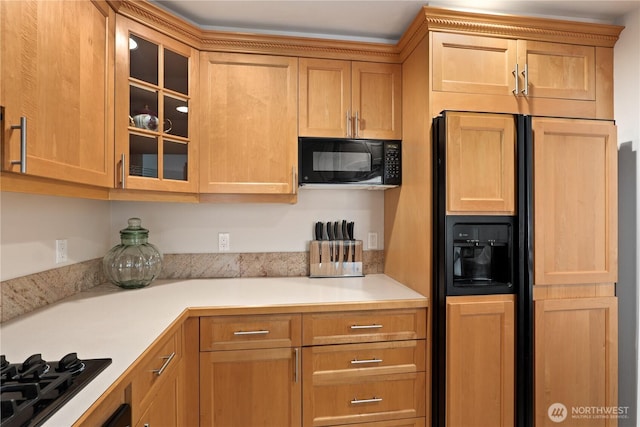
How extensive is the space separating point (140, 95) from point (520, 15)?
6.67ft

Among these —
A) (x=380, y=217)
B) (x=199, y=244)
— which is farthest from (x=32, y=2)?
(x=380, y=217)

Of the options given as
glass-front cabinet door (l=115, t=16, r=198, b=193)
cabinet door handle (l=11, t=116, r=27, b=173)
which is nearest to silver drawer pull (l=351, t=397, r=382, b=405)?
glass-front cabinet door (l=115, t=16, r=198, b=193)

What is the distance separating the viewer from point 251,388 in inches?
62.7

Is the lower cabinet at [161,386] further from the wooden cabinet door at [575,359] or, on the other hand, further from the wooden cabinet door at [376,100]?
the wooden cabinet door at [575,359]

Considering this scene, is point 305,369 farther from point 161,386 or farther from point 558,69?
point 558,69

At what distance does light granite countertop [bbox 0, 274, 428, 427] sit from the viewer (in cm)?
100

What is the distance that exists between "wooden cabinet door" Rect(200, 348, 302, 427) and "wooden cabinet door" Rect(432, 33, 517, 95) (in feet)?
5.13

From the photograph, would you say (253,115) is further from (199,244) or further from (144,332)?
(144,332)

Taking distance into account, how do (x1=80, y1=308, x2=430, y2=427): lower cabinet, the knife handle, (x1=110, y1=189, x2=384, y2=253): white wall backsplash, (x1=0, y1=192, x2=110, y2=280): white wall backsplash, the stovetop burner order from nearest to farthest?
the stovetop burner < (x1=0, y1=192, x2=110, y2=280): white wall backsplash < (x1=80, y1=308, x2=430, y2=427): lower cabinet < (x1=110, y1=189, x2=384, y2=253): white wall backsplash < the knife handle

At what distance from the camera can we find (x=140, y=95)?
168cm

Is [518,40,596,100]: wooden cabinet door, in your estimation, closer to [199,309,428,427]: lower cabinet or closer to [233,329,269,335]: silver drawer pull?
[199,309,428,427]: lower cabinet

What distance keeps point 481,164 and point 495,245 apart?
404mm

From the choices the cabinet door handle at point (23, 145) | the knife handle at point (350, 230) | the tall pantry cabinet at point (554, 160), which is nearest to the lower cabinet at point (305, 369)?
the tall pantry cabinet at point (554, 160)

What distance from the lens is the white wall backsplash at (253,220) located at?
85.2 inches
